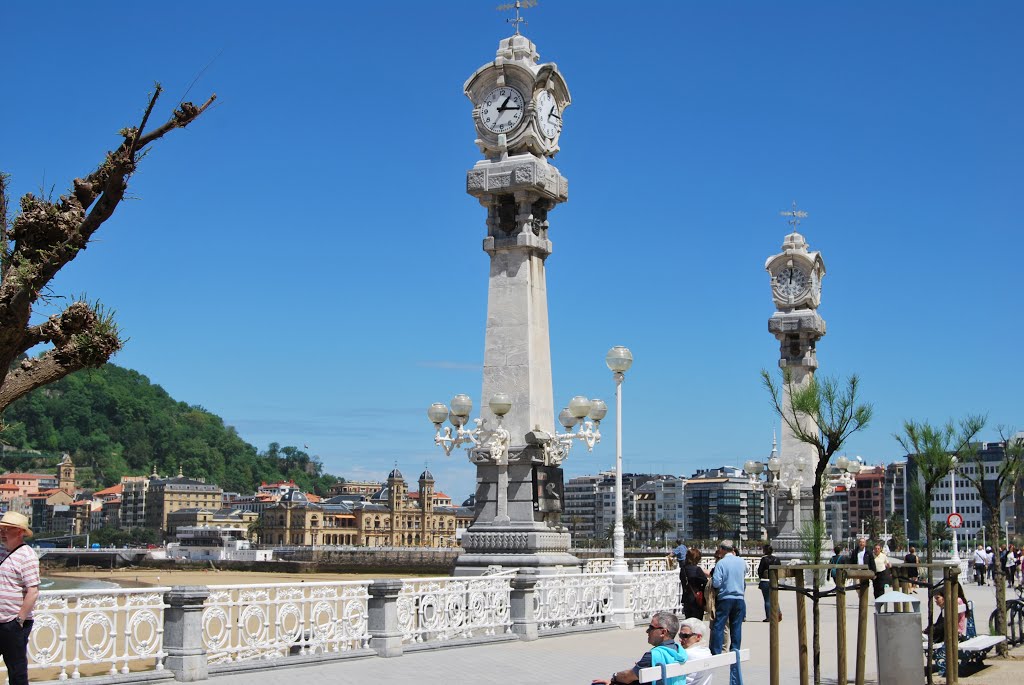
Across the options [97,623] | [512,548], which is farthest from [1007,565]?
[97,623]

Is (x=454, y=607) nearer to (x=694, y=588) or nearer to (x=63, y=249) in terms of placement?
(x=694, y=588)

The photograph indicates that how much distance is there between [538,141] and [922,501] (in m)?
9.87

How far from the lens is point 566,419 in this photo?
76.1 ft

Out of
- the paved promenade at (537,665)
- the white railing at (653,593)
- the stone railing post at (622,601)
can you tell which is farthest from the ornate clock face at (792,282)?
the paved promenade at (537,665)

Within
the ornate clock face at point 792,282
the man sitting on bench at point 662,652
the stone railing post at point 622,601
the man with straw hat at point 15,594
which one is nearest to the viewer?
the man sitting on bench at point 662,652

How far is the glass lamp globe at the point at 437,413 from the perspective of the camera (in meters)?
23.0

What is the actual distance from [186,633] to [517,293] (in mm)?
11209

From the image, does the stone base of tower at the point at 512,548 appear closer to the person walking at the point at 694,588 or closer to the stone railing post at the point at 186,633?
the person walking at the point at 694,588

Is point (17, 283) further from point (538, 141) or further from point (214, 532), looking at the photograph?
point (214, 532)

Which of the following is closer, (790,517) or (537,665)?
(537,665)

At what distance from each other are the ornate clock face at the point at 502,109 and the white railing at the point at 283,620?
1070 cm

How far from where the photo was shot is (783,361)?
38.6m

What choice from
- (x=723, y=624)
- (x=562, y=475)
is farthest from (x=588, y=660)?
(x=562, y=475)

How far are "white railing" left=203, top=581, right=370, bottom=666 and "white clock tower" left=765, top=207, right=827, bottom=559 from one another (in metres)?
23.4
